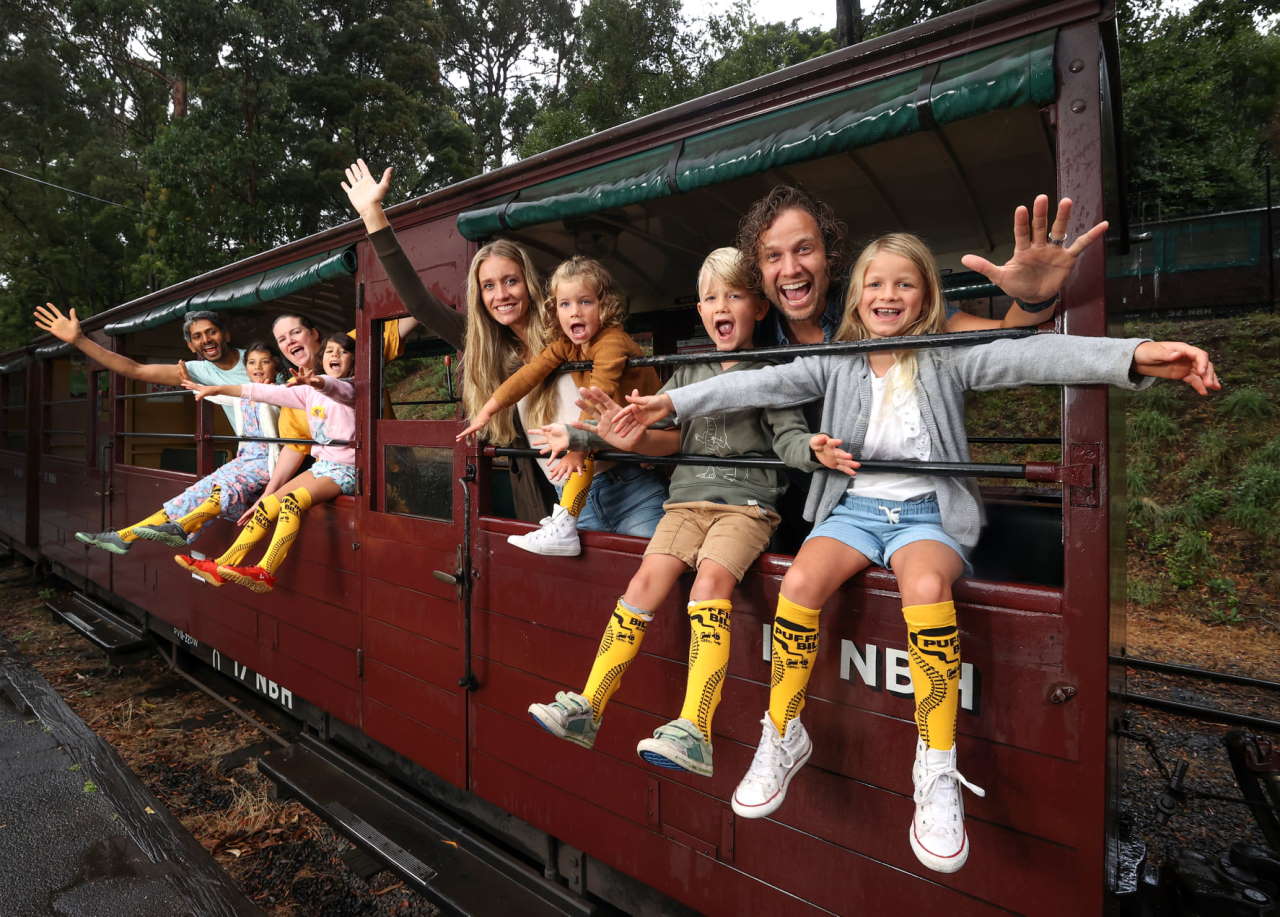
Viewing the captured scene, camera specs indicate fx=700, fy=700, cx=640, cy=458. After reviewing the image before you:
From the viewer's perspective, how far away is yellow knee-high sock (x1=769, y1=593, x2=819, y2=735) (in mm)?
1778

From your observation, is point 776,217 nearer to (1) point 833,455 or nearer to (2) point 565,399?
(1) point 833,455

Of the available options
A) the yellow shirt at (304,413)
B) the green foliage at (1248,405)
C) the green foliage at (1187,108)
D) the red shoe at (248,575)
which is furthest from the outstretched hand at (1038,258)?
the green foliage at (1187,108)

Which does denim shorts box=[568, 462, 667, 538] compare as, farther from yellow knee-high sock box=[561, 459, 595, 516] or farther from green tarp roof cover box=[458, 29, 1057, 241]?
green tarp roof cover box=[458, 29, 1057, 241]

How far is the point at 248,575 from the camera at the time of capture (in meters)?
3.59

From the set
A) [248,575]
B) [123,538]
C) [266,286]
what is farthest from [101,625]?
[266,286]

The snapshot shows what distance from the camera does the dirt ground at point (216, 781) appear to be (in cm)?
311

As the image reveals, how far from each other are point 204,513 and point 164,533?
272 millimetres

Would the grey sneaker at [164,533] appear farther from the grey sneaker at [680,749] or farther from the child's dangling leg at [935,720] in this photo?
the child's dangling leg at [935,720]

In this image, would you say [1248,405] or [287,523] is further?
[1248,405]

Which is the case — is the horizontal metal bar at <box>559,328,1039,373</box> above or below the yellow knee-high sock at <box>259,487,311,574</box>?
above

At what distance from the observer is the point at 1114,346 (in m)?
1.48

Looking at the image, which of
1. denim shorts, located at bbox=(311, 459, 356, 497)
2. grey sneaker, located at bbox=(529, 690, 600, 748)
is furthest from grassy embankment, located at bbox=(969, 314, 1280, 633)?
denim shorts, located at bbox=(311, 459, 356, 497)

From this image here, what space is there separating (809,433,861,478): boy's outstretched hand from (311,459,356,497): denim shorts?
281cm

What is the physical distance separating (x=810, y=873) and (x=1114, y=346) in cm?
166
